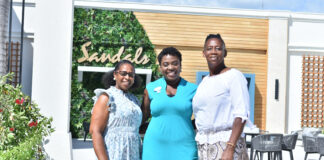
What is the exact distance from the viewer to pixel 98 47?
12.7 m

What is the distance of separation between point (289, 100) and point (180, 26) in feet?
14.5

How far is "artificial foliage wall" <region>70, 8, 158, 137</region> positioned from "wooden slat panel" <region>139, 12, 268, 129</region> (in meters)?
0.40

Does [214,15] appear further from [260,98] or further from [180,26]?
[260,98]

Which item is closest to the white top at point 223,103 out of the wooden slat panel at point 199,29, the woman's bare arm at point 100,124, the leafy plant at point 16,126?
the woman's bare arm at point 100,124

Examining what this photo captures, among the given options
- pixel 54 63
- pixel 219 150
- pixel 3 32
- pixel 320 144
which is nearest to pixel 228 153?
pixel 219 150

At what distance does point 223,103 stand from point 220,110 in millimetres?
50

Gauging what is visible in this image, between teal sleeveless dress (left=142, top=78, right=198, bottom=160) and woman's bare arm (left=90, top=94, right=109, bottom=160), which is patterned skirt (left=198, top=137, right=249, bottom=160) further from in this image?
woman's bare arm (left=90, top=94, right=109, bottom=160)

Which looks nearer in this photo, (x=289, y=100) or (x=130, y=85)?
(x=130, y=85)

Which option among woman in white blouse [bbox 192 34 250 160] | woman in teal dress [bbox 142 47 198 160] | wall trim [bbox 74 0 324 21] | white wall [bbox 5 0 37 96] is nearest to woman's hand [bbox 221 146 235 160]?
woman in white blouse [bbox 192 34 250 160]

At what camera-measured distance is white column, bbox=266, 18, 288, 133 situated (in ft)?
43.4

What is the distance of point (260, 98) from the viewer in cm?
1341

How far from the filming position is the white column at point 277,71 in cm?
1324

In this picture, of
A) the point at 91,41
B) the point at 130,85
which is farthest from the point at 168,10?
the point at 130,85

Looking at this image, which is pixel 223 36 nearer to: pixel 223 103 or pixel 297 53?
pixel 297 53
